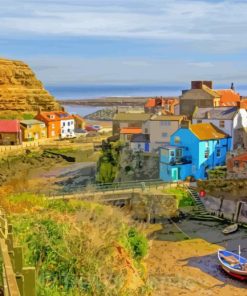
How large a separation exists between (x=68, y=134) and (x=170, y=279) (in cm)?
5853

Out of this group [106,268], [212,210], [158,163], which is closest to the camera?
[106,268]

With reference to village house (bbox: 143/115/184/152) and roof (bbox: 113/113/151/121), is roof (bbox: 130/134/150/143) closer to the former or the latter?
village house (bbox: 143/115/184/152)

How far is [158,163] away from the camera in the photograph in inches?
1818

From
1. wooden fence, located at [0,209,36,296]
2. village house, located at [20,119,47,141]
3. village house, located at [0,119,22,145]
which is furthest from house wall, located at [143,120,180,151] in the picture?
wooden fence, located at [0,209,36,296]

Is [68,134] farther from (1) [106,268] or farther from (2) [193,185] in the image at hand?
(1) [106,268]

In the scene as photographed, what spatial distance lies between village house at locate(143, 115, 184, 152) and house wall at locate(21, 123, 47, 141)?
29.2 meters

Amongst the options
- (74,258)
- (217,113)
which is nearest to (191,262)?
(74,258)

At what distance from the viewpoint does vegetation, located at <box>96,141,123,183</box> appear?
4872 centimetres

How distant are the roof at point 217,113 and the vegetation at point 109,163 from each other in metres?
8.62

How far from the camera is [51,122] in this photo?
7750 centimetres

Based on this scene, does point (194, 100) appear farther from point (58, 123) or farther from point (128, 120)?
point (58, 123)

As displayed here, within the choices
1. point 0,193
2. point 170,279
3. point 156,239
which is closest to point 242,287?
point 170,279

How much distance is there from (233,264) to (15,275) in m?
19.7

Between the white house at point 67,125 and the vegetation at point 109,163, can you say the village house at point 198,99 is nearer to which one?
the vegetation at point 109,163
